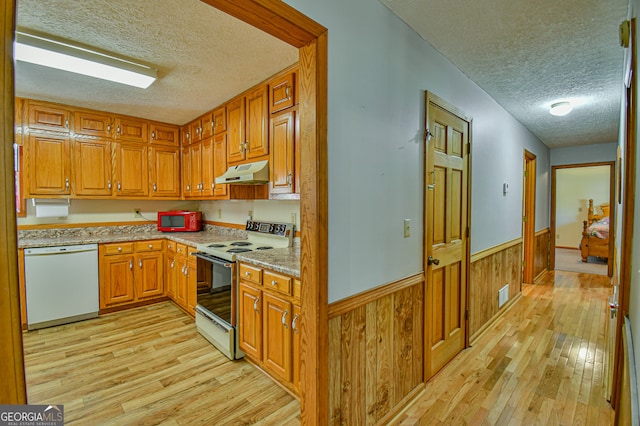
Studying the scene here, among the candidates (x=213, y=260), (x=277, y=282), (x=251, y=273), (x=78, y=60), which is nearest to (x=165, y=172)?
(x=78, y=60)

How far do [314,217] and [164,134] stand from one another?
12.1 feet

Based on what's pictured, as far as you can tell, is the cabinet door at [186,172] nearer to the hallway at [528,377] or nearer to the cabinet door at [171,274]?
the cabinet door at [171,274]

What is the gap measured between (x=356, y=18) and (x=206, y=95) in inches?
82.6

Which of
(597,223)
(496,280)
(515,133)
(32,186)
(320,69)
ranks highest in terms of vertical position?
(515,133)

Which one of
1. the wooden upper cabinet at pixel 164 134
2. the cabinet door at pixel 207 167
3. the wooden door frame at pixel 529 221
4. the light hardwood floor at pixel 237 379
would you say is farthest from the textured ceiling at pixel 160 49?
the wooden door frame at pixel 529 221

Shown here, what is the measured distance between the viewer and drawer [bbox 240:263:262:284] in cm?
219

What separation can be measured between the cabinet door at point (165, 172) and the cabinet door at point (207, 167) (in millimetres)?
713

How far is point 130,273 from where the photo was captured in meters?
3.56

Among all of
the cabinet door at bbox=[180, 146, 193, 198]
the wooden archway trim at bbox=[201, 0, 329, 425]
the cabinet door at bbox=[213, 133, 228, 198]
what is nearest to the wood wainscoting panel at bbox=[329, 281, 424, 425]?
the wooden archway trim at bbox=[201, 0, 329, 425]

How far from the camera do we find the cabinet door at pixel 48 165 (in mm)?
3199

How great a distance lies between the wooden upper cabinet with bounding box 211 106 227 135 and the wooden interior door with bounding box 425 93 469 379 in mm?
2253

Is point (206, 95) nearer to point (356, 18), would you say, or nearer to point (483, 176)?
point (356, 18)

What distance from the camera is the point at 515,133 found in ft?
12.4

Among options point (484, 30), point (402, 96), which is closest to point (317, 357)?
point (402, 96)
